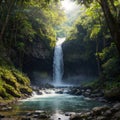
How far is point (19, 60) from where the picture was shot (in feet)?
115

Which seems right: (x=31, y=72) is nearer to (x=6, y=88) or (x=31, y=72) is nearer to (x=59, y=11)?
(x=59, y=11)

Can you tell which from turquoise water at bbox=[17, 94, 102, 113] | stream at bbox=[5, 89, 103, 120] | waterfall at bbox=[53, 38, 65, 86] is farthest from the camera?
waterfall at bbox=[53, 38, 65, 86]

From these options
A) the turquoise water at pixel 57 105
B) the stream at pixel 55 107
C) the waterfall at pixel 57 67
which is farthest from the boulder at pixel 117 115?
the waterfall at pixel 57 67

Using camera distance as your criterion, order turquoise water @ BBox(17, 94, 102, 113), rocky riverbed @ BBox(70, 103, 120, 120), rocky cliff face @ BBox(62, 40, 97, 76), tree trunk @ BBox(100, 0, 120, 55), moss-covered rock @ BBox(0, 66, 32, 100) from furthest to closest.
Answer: rocky cliff face @ BBox(62, 40, 97, 76), moss-covered rock @ BBox(0, 66, 32, 100), turquoise water @ BBox(17, 94, 102, 113), rocky riverbed @ BBox(70, 103, 120, 120), tree trunk @ BBox(100, 0, 120, 55)

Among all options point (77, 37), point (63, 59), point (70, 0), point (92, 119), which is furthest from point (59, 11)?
point (92, 119)

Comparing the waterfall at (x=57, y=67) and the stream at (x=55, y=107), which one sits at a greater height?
the waterfall at (x=57, y=67)

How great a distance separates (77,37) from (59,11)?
19.1ft

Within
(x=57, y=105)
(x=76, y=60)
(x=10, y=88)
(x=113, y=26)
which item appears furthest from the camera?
(x=76, y=60)

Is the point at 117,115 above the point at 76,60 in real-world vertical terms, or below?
below

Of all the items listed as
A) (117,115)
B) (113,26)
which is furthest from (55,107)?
(113,26)

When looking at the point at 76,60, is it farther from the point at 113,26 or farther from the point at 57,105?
the point at 113,26

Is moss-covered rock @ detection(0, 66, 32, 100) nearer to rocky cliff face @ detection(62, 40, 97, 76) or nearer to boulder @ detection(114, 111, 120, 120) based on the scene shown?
boulder @ detection(114, 111, 120, 120)

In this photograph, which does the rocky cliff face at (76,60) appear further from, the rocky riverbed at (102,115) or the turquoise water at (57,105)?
the rocky riverbed at (102,115)

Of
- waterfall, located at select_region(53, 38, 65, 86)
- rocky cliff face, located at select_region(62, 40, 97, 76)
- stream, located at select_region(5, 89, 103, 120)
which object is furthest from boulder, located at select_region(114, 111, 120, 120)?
rocky cliff face, located at select_region(62, 40, 97, 76)
